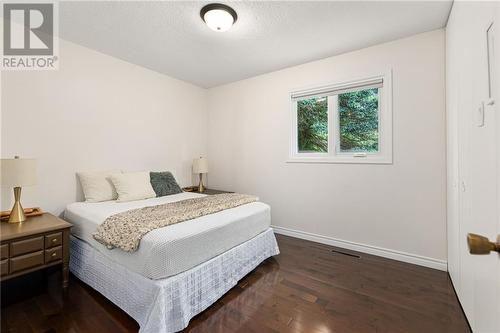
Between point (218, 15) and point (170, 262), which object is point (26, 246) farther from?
point (218, 15)

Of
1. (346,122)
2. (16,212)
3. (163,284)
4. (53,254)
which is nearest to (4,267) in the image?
(53,254)

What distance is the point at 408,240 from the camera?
2527mm

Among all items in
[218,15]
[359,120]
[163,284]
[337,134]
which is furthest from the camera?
[337,134]

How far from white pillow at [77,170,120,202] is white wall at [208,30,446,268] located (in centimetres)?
182

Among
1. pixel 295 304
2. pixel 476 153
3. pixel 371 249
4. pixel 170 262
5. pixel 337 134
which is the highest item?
pixel 337 134

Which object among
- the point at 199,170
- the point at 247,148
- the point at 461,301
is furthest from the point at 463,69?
the point at 199,170

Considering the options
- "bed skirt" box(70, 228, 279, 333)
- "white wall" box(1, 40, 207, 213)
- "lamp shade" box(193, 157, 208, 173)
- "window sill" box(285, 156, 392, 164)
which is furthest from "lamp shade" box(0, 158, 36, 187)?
"window sill" box(285, 156, 392, 164)

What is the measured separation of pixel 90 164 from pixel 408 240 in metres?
3.74

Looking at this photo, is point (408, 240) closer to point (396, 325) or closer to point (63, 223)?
point (396, 325)

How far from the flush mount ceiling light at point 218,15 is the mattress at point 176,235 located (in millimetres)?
1726

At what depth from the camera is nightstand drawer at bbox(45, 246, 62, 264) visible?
191 cm

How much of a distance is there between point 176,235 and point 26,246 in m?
1.22

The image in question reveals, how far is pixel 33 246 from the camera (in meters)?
1.83

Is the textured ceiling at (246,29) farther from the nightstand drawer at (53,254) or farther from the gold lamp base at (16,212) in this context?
the nightstand drawer at (53,254)
